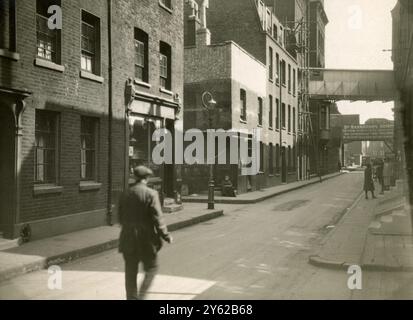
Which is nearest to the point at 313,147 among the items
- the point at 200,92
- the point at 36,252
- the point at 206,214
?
the point at 200,92

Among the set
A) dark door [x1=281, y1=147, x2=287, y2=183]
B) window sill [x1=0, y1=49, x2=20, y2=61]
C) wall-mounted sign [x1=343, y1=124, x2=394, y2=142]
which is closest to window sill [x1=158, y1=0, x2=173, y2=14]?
window sill [x1=0, y1=49, x2=20, y2=61]

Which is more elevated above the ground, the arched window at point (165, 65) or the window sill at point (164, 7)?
the window sill at point (164, 7)

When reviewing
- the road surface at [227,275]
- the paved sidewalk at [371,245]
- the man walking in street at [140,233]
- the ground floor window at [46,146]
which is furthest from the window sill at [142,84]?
the man walking in street at [140,233]

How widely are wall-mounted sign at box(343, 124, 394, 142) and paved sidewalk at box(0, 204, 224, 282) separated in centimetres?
5195

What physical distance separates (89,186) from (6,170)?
298 centimetres

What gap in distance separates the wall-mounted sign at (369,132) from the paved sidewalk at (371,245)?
4862cm

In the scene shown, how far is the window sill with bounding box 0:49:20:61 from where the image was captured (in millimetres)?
10547

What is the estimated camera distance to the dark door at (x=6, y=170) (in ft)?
35.8

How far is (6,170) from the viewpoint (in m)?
10.9

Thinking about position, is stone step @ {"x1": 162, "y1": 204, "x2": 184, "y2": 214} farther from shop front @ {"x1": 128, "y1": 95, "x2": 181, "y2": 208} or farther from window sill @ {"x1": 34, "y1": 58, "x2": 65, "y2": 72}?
window sill @ {"x1": 34, "y1": 58, "x2": 65, "y2": 72}

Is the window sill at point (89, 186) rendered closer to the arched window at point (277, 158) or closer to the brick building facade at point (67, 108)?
the brick building facade at point (67, 108)
